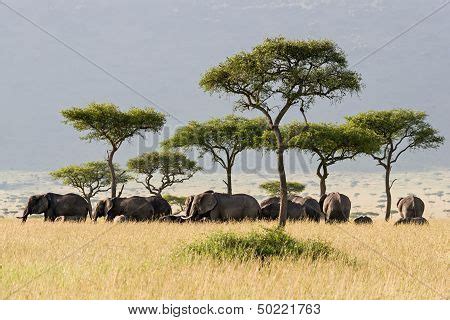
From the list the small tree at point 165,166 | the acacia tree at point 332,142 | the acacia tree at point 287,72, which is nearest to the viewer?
the acacia tree at point 287,72

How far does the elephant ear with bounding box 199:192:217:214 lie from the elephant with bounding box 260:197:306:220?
4.07m

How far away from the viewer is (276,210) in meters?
37.4

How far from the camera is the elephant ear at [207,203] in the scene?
33.5m

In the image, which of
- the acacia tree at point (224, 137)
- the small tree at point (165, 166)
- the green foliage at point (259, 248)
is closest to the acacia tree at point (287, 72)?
the green foliage at point (259, 248)

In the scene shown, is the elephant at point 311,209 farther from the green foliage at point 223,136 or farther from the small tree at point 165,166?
the small tree at point 165,166

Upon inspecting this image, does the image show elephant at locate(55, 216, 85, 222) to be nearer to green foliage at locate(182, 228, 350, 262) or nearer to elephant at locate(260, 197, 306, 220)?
elephant at locate(260, 197, 306, 220)

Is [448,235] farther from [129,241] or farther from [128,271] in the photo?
[128,271]

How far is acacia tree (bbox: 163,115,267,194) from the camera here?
189 ft

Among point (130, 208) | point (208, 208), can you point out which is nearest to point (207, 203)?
point (208, 208)

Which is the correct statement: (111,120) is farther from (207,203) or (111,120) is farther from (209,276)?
(209,276)

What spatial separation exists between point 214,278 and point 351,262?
491cm

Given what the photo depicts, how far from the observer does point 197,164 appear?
7038cm

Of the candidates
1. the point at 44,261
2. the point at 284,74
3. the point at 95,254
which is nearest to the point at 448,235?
the point at 284,74

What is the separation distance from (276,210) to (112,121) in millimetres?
18650
